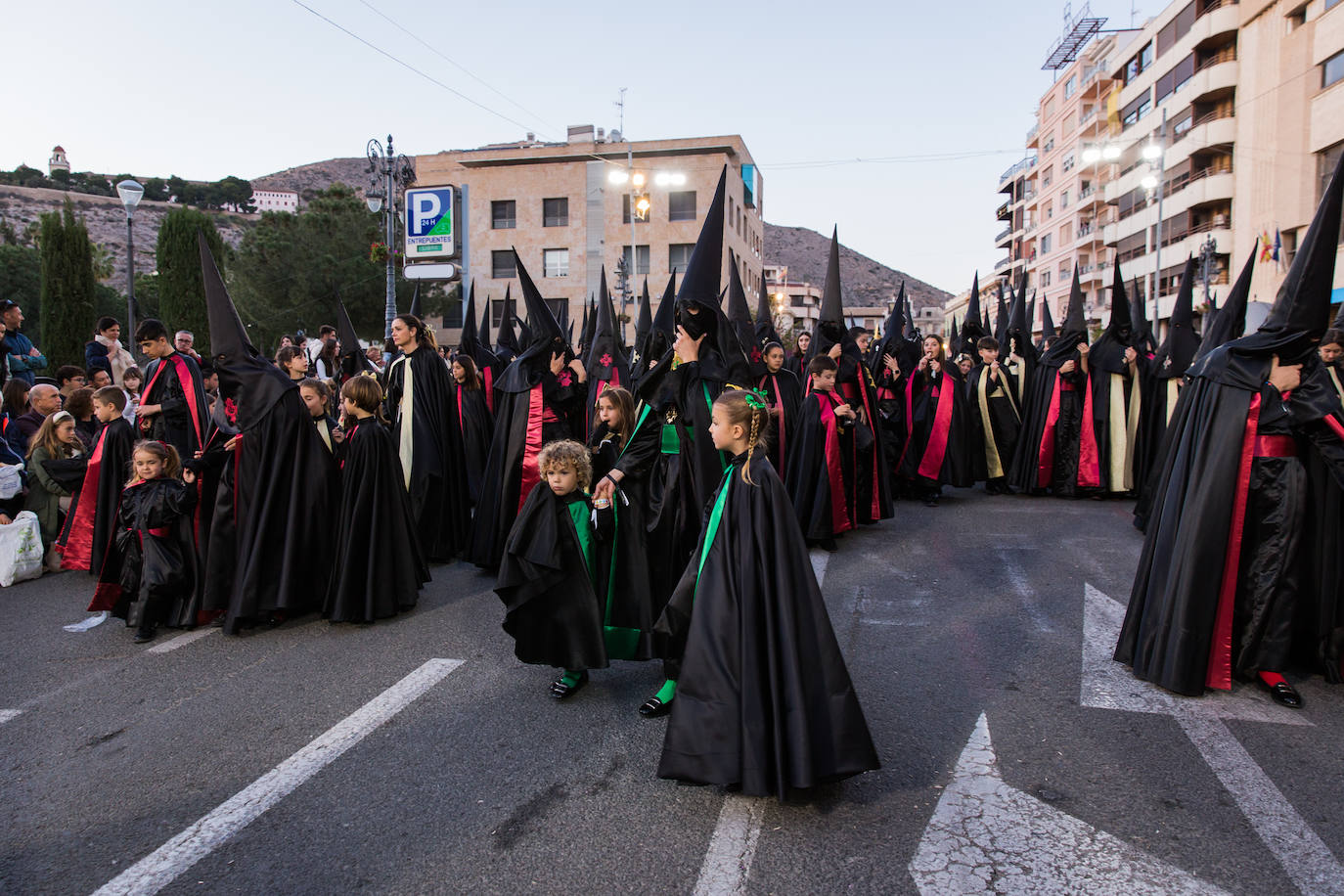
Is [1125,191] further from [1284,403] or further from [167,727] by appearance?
[167,727]

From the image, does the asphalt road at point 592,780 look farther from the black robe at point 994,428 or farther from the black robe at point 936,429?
the black robe at point 994,428

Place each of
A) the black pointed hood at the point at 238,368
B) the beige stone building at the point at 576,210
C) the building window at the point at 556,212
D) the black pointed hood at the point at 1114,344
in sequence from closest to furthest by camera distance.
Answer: the black pointed hood at the point at 238,368 < the black pointed hood at the point at 1114,344 < the beige stone building at the point at 576,210 < the building window at the point at 556,212

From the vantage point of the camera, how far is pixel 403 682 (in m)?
4.62

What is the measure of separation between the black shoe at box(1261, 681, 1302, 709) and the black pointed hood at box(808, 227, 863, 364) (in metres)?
5.14

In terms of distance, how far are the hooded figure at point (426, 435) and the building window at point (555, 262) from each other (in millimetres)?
43124

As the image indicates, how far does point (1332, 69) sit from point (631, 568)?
35.3 meters

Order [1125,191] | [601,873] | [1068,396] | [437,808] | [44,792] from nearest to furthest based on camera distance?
[601,873]
[437,808]
[44,792]
[1068,396]
[1125,191]

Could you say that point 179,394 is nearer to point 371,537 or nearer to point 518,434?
point 371,537

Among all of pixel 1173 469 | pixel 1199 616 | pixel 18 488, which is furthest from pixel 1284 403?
pixel 18 488

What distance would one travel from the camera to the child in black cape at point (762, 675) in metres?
3.11

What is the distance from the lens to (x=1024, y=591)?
20.8ft

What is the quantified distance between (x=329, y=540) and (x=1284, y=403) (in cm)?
591

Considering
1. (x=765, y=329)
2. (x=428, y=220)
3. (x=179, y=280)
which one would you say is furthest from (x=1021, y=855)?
(x=179, y=280)

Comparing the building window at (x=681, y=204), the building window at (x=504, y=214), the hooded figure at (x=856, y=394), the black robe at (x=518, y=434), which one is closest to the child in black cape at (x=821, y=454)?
the hooded figure at (x=856, y=394)
